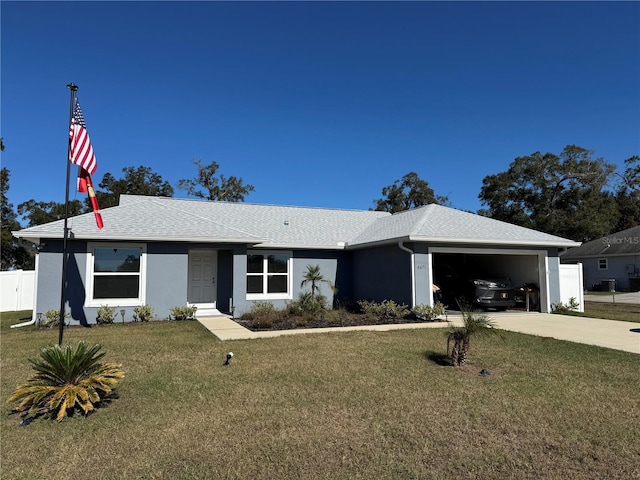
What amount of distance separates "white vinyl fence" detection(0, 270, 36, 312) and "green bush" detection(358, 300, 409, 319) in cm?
1463

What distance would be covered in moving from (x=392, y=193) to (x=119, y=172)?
99.1 feet

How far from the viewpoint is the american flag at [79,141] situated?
7.67 meters

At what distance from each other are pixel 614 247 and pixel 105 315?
122 feet

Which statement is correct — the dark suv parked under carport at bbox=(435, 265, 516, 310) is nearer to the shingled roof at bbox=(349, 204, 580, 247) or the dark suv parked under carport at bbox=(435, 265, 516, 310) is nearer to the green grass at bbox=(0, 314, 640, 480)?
the shingled roof at bbox=(349, 204, 580, 247)

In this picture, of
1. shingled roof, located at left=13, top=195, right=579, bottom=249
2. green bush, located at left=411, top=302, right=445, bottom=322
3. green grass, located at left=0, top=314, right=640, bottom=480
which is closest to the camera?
green grass, located at left=0, top=314, right=640, bottom=480

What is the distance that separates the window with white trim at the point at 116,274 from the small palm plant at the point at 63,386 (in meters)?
7.80

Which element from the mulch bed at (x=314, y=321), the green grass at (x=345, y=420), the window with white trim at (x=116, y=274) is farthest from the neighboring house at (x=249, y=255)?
the green grass at (x=345, y=420)

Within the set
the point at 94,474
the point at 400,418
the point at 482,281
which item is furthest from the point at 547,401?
the point at 482,281

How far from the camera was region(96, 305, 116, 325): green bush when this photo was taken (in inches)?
465

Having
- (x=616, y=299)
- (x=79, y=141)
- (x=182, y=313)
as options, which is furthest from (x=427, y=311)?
(x=616, y=299)

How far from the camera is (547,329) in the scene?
10.6 meters

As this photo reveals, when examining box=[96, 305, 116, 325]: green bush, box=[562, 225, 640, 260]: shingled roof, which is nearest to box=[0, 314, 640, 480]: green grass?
box=[96, 305, 116, 325]: green bush

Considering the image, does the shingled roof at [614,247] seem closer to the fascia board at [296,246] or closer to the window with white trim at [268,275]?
the fascia board at [296,246]

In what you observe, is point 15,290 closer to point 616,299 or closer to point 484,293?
point 484,293
